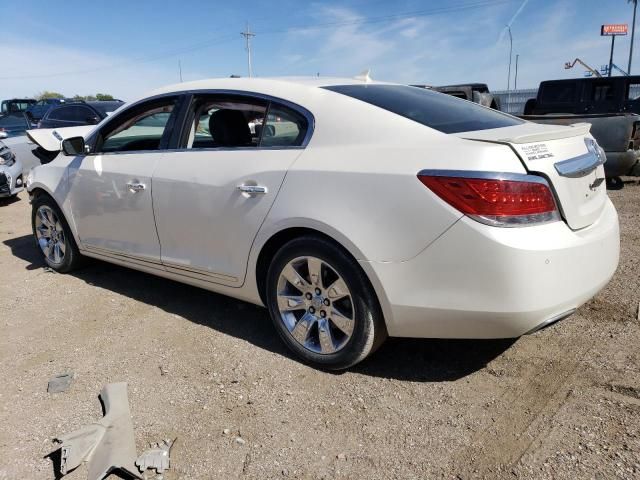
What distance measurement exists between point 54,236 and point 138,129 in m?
1.49

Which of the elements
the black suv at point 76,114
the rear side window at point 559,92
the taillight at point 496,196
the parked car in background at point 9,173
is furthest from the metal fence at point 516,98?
the taillight at point 496,196

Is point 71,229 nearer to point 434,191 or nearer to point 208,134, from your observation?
point 208,134

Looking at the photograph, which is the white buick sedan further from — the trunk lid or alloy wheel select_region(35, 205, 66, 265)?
alloy wheel select_region(35, 205, 66, 265)

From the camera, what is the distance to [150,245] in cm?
386

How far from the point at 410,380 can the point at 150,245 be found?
2069mm

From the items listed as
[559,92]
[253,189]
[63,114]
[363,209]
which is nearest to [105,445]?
[253,189]

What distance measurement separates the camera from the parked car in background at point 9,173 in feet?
26.9

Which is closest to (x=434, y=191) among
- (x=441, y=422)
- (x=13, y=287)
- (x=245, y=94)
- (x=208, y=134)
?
(x=441, y=422)

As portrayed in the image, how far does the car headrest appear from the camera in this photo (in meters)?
3.40

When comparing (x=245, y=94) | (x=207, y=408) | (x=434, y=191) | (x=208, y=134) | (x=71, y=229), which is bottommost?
(x=207, y=408)

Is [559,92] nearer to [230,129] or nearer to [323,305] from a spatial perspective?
[230,129]

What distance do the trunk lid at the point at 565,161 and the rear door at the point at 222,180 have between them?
1052 millimetres

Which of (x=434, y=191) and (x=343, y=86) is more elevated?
(x=343, y=86)

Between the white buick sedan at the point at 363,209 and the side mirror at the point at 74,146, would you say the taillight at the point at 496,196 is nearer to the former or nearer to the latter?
the white buick sedan at the point at 363,209
